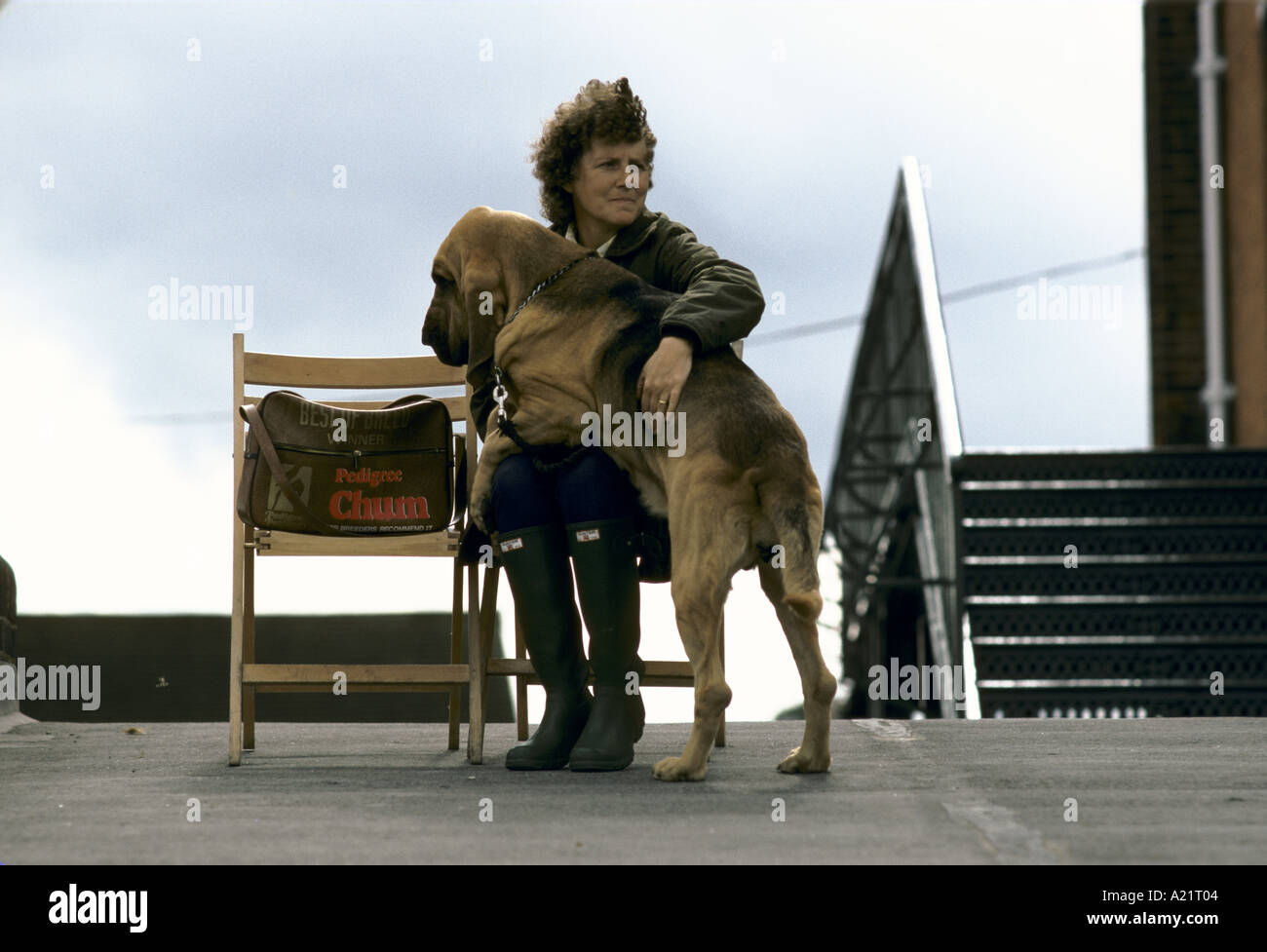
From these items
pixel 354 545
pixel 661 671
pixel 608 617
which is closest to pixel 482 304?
A: pixel 354 545

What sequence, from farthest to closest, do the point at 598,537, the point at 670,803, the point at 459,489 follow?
the point at 459,489, the point at 598,537, the point at 670,803

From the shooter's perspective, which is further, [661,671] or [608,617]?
[661,671]

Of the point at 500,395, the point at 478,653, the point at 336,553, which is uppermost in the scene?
the point at 500,395

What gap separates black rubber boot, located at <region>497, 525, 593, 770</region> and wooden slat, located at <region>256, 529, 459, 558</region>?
38 centimetres

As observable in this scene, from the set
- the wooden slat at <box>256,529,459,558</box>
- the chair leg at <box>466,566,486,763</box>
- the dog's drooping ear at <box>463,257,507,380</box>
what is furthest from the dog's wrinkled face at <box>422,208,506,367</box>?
the chair leg at <box>466,566,486,763</box>

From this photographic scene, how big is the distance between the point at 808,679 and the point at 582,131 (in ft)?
5.11

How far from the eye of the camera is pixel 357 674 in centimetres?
390

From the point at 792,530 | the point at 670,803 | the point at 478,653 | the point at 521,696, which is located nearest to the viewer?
the point at 670,803

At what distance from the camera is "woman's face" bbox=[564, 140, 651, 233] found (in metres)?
3.85

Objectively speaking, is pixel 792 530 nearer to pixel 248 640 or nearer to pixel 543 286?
pixel 543 286

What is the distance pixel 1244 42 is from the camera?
11078mm

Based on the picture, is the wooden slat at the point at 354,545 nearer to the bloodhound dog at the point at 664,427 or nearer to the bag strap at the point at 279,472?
the bag strap at the point at 279,472

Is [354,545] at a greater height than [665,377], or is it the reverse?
[665,377]

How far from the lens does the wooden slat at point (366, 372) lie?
4.24 meters
